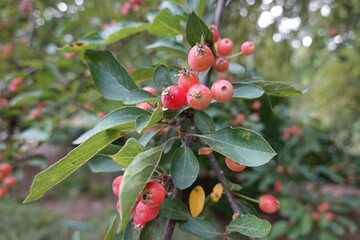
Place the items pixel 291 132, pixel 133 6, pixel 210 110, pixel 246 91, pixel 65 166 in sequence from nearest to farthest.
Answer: pixel 65 166, pixel 246 91, pixel 210 110, pixel 133 6, pixel 291 132

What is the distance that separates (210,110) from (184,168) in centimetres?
53

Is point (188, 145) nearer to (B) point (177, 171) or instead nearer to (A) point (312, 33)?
(B) point (177, 171)

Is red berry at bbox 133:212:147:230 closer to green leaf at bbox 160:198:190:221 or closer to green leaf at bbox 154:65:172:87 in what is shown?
green leaf at bbox 160:198:190:221

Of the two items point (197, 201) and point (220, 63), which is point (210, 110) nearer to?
point (220, 63)

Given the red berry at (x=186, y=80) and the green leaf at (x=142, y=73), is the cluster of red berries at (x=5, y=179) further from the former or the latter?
the red berry at (x=186, y=80)

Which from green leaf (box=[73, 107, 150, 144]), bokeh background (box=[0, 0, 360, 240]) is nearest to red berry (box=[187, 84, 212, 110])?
green leaf (box=[73, 107, 150, 144])

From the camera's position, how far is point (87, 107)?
2152 mm

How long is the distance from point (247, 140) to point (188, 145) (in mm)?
158

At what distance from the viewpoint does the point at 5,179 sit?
1.93 meters

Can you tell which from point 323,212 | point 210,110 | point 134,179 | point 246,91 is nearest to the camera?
point 134,179

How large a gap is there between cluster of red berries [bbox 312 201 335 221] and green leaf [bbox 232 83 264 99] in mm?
2465

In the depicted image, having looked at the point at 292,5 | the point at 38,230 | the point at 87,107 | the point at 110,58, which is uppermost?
the point at 110,58

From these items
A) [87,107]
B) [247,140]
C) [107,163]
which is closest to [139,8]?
[87,107]

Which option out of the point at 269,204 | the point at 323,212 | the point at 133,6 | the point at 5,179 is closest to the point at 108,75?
the point at 269,204
